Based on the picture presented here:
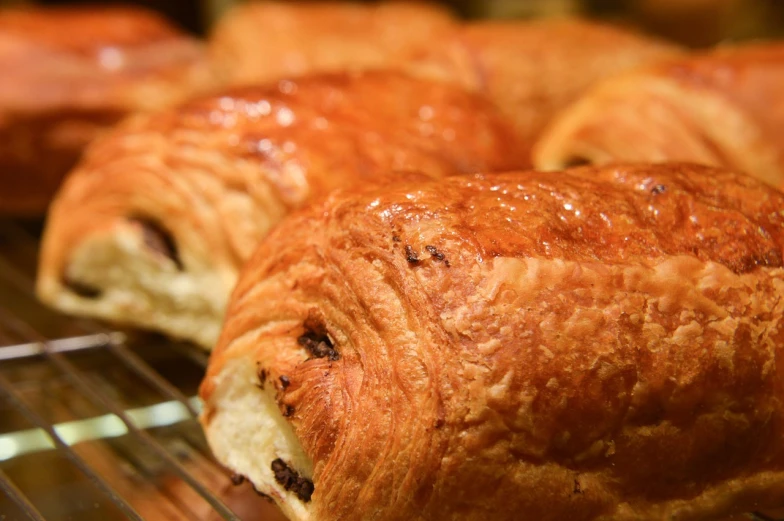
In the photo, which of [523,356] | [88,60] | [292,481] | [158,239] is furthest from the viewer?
[88,60]

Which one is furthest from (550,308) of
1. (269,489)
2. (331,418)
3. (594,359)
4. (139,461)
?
(139,461)

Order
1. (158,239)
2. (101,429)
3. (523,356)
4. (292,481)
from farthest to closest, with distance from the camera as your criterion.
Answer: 1. (158,239)
2. (101,429)
3. (292,481)
4. (523,356)

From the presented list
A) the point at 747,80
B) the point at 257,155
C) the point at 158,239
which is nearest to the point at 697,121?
the point at 747,80

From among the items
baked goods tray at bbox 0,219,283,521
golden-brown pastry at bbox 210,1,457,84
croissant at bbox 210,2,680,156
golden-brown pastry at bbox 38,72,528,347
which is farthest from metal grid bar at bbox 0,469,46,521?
golden-brown pastry at bbox 210,1,457,84

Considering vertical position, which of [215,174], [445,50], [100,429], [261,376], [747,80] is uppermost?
[747,80]

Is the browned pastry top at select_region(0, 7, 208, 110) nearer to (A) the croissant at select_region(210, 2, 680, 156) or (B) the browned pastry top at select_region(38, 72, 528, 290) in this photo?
(A) the croissant at select_region(210, 2, 680, 156)

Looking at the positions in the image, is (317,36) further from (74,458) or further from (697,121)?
(74,458)
